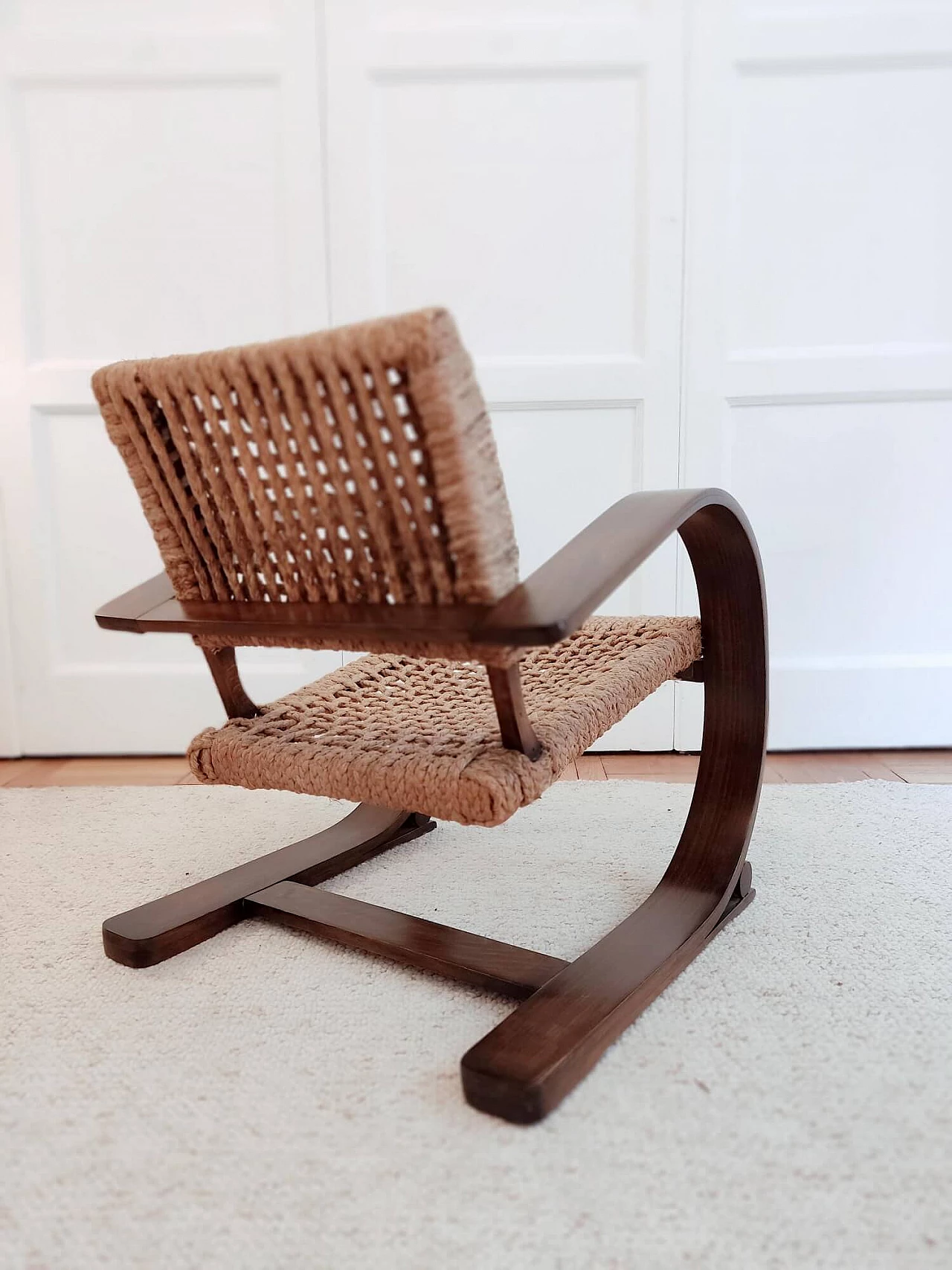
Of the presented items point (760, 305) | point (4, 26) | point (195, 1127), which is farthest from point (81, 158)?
point (195, 1127)

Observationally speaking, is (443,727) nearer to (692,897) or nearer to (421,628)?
(421,628)

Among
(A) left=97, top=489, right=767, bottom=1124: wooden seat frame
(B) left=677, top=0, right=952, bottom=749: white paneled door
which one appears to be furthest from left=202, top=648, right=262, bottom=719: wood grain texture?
(B) left=677, top=0, right=952, bottom=749: white paneled door

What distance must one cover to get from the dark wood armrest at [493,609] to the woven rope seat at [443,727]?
0.14m

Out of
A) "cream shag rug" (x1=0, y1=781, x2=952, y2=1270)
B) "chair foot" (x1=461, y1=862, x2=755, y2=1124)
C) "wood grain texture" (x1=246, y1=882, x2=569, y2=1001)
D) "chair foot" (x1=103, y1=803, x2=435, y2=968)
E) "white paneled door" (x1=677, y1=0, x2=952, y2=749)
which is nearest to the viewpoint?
"cream shag rug" (x1=0, y1=781, x2=952, y2=1270)

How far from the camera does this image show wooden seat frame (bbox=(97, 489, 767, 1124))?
2.58ft

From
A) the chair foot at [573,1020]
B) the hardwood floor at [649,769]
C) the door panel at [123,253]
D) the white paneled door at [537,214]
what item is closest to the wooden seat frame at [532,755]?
the chair foot at [573,1020]

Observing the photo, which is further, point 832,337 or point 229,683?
point 832,337

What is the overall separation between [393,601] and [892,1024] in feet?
2.14

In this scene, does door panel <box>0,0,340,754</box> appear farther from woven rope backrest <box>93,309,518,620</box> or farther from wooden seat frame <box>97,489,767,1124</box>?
woven rope backrest <box>93,309,518,620</box>

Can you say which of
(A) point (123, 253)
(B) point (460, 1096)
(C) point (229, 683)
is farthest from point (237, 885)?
(A) point (123, 253)

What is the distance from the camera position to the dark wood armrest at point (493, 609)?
0.72 m

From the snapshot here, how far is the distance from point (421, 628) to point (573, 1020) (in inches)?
16.1

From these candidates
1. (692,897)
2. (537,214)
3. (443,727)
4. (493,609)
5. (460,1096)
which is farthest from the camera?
(537,214)

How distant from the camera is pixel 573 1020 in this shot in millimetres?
888
